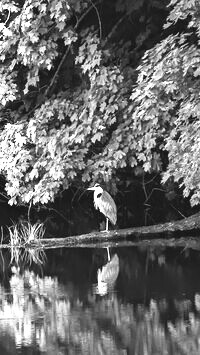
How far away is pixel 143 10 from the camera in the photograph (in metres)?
16.0

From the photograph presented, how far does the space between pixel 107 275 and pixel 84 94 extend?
5383mm

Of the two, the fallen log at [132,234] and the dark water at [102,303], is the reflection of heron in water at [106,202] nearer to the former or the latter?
the fallen log at [132,234]

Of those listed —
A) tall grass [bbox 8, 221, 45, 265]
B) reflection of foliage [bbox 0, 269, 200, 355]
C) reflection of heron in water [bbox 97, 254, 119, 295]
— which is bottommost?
reflection of foliage [bbox 0, 269, 200, 355]

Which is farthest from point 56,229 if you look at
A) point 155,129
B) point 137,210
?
point 155,129

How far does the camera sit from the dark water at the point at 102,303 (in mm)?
7512

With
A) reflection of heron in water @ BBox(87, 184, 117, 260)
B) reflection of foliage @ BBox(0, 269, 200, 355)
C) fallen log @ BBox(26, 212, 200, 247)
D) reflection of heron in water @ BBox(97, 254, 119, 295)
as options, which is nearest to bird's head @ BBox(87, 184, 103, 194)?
reflection of heron in water @ BBox(87, 184, 117, 260)

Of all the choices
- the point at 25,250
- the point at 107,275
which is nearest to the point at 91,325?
the point at 107,275

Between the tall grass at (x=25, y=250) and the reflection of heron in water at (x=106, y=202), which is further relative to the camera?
the reflection of heron in water at (x=106, y=202)

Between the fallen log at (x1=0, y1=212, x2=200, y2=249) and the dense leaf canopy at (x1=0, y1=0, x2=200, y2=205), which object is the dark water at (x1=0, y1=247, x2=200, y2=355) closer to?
the fallen log at (x1=0, y1=212, x2=200, y2=249)

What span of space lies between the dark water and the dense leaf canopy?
87.7 inches

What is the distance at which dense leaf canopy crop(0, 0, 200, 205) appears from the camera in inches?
578

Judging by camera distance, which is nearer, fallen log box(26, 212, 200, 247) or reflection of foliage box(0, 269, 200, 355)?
reflection of foliage box(0, 269, 200, 355)

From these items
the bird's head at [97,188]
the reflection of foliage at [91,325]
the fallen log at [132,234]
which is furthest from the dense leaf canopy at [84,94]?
the reflection of foliage at [91,325]

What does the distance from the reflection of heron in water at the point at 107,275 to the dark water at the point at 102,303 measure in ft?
0.04
